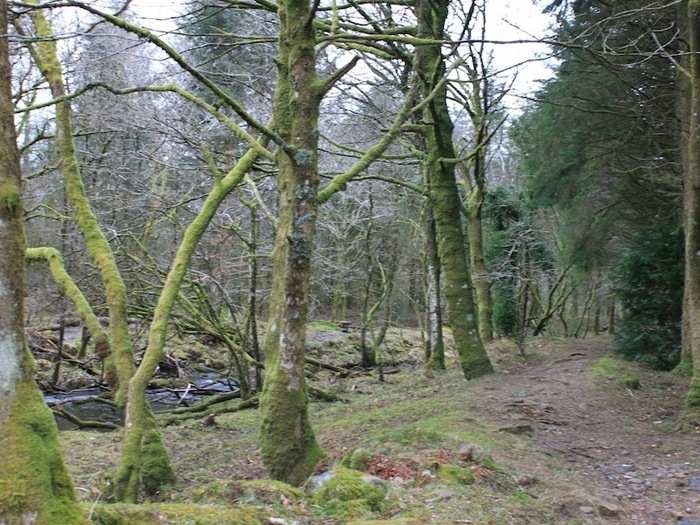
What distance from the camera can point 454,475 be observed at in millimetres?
5133

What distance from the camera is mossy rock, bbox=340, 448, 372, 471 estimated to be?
545 centimetres

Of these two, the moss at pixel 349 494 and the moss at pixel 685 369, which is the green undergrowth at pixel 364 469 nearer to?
the moss at pixel 349 494

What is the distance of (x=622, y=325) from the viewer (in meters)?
14.2

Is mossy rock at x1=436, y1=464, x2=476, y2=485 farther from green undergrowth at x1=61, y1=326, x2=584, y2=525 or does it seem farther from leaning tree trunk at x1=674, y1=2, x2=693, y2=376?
leaning tree trunk at x1=674, y1=2, x2=693, y2=376

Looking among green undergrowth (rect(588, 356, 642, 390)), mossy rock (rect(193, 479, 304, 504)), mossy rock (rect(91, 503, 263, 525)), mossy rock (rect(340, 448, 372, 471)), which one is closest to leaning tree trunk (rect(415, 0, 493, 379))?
green undergrowth (rect(588, 356, 642, 390))

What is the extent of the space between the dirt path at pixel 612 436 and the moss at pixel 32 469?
3.61 meters

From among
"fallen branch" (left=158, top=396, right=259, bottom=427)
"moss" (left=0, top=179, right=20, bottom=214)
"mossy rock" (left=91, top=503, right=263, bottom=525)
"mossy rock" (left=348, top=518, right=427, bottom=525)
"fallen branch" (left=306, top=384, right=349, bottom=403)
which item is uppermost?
"moss" (left=0, top=179, right=20, bottom=214)

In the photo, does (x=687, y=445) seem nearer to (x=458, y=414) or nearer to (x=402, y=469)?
(x=458, y=414)

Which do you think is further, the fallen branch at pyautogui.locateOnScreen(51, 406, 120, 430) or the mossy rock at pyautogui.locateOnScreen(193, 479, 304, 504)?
the fallen branch at pyautogui.locateOnScreen(51, 406, 120, 430)

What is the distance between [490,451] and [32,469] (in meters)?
4.40

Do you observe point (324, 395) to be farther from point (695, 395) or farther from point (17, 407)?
point (17, 407)

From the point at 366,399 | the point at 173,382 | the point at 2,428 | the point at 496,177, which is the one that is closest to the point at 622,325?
the point at 366,399

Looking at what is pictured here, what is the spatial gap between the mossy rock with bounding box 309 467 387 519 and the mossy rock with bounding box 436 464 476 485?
1.84ft

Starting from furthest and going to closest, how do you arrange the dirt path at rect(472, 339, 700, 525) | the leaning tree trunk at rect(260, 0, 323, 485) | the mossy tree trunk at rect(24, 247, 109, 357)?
the mossy tree trunk at rect(24, 247, 109, 357) < the leaning tree trunk at rect(260, 0, 323, 485) < the dirt path at rect(472, 339, 700, 525)
